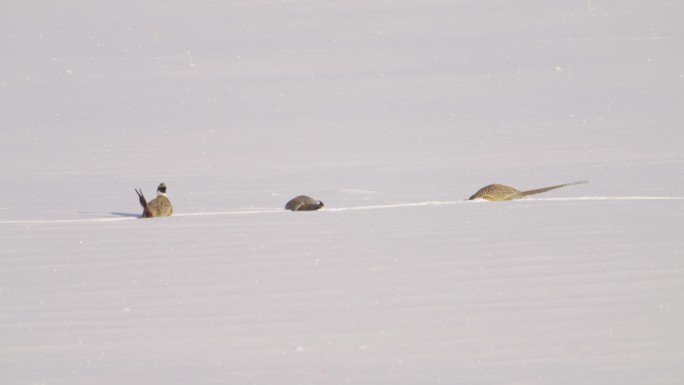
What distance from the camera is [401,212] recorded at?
978 cm

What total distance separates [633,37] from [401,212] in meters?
13.3

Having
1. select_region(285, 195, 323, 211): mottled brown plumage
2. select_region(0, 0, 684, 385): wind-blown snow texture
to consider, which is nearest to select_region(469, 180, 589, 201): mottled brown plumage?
select_region(0, 0, 684, 385): wind-blown snow texture

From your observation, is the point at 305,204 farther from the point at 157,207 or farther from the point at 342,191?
the point at 342,191

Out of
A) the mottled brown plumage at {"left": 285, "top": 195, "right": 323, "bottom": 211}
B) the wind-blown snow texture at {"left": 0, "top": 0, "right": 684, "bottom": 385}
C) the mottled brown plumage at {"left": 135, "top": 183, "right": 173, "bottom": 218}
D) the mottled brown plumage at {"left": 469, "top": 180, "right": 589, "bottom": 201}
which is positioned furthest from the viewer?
the mottled brown plumage at {"left": 469, "top": 180, "right": 589, "bottom": 201}

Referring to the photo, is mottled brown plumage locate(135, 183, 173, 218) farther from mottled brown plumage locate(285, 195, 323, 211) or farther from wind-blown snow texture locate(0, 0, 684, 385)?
mottled brown plumage locate(285, 195, 323, 211)

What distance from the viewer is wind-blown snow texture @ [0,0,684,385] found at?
19.0ft

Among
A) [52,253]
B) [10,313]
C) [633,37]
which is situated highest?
[633,37]

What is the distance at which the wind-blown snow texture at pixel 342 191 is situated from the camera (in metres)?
5.79

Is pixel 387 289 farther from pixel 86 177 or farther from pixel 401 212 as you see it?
pixel 86 177

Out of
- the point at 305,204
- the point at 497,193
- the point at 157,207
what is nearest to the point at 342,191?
the point at 305,204

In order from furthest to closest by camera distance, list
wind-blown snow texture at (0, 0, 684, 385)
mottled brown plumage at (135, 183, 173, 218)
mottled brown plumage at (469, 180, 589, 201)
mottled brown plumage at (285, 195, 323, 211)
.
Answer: mottled brown plumage at (469, 180, 589, 201), mottled brown plumage at (285, 195, 323, 211), mottled brown plumage at (135, 183, 173, 218), wind-blown snow texture at (0, 0, 684, 385)

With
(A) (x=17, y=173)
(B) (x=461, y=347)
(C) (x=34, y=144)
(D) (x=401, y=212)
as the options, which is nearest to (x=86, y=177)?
(A) (x=17, y=173)

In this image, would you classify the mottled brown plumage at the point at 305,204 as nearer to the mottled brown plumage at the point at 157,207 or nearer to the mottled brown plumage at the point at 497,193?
the mottled brown plumage at the point at 157,207

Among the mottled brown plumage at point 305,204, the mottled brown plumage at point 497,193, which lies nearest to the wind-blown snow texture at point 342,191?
the mottled brown plumage at point 305,204
